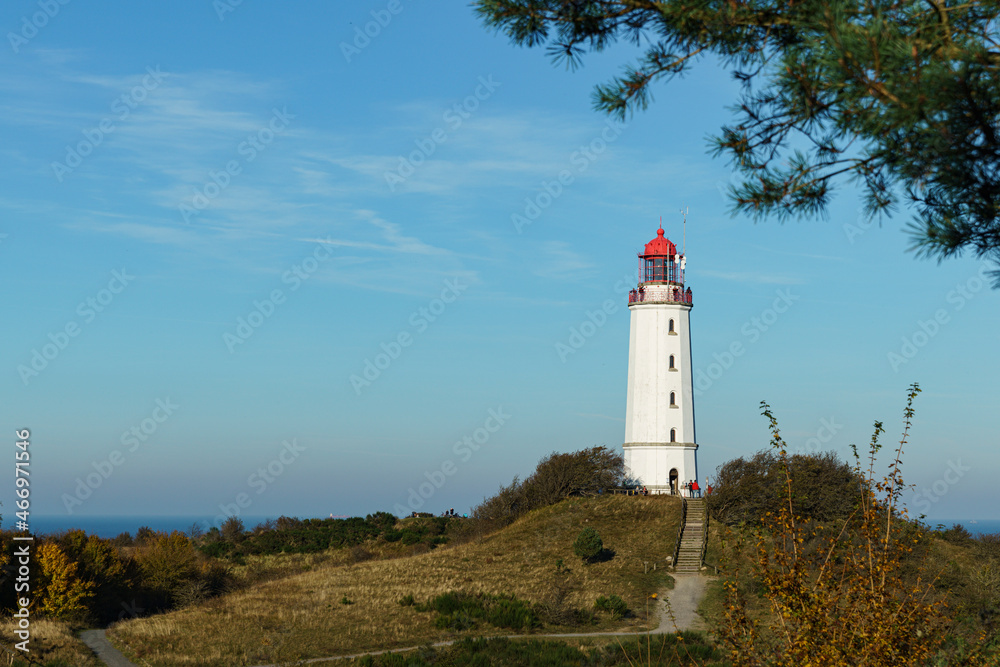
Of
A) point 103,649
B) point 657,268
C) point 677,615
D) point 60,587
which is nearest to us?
point 103,649

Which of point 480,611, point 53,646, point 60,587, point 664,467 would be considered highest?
point 664,467

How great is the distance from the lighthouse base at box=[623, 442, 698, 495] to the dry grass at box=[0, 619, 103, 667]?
26306mm

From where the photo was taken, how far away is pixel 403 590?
28969mm

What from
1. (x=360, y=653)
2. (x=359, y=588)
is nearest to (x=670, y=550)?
(x=359, y=588)

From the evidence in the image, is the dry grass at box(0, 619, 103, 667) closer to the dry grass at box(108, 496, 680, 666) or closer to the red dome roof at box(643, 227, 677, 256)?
the dry grass at box(108, 496, 680, 666)

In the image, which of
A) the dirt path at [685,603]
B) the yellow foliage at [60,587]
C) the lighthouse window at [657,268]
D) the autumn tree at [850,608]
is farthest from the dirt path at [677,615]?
the lighthouse window at [657,268]

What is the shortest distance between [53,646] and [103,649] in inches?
56.3

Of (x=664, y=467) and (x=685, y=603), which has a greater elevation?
(x=664, y=467)

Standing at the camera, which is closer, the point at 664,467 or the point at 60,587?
the point at 60,587

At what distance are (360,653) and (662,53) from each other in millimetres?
17945

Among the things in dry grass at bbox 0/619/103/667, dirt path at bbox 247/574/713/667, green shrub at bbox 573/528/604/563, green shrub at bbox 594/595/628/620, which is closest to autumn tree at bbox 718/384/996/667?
dirt path at bbox 247/574/713/667

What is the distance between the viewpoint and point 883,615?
7.40m

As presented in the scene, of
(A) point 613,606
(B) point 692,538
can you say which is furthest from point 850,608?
(B) point 692,538

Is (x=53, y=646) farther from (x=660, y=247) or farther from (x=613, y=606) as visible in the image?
(x=660, y=247)
